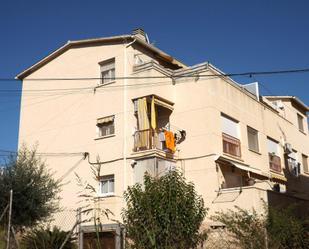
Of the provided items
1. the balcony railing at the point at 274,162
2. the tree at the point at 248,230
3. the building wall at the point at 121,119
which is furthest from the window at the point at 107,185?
the balcony railing at the point at 274,162

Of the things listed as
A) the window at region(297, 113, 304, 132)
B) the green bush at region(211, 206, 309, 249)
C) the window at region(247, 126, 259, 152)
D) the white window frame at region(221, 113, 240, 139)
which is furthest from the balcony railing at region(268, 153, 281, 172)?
the green bush at region(211, 206, 309, 249)

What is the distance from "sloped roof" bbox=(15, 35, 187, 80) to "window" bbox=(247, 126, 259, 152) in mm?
5721

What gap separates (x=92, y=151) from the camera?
2223 cm

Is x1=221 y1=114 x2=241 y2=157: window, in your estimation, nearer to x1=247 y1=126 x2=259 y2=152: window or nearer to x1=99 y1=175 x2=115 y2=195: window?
x1=247 y1=126 x2=259 y2=152: window

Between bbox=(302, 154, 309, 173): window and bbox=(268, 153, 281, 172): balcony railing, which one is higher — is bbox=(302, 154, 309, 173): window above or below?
above

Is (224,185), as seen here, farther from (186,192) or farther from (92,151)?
(186,192)

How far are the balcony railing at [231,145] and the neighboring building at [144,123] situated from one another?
5cm

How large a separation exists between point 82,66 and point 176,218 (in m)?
16.2

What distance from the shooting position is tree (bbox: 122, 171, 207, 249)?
957cm

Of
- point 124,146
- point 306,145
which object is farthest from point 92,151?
point 306,145

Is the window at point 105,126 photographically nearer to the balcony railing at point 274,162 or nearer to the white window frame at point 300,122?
the balcony railing at point 274,162

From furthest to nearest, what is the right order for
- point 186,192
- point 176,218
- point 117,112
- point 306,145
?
point 306,145 → point 117,112 → point 186,192 → point 176,218

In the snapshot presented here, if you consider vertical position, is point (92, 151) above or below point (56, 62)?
below

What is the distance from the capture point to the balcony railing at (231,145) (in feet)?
70.2
